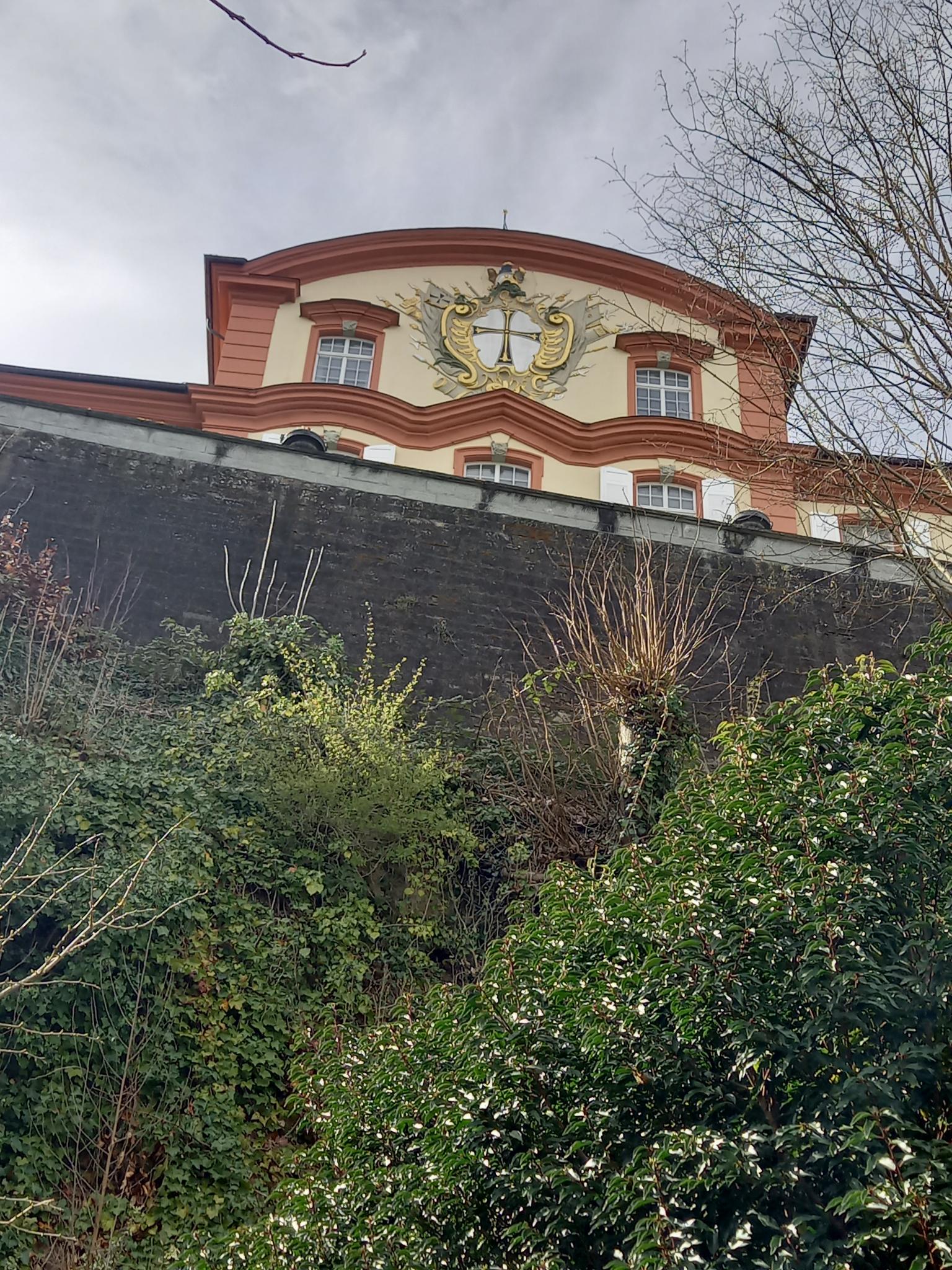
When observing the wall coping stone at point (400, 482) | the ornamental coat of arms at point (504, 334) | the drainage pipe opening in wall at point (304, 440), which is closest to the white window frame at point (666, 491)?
the ornamental coat of arms at point (504, 334)

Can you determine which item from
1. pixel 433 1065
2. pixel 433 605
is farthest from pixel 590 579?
pixel 433 1065

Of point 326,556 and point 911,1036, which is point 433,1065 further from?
point 326,556

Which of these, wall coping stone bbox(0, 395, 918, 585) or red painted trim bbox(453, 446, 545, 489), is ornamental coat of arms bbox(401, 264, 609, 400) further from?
wall coping stone bbox(0, 395, 918, 585)

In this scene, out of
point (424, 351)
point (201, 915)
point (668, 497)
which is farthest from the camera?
point (424, 351)

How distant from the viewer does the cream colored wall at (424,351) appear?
61.4 ft

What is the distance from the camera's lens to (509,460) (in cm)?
1812

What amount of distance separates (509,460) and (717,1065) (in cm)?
1451

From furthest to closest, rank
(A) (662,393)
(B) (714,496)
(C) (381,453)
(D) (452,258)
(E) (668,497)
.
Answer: (D) (452,258)
(A) (662,393)
(E) (668,497)
(C) (381,453)
(B) (714,496)

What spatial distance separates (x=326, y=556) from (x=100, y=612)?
2.06 meters

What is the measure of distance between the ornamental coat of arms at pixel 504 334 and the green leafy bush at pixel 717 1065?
14.3 metres

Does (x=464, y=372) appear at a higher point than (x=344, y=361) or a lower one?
lower

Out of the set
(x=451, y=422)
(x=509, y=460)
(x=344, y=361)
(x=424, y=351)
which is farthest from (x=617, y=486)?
(x=344, y=361)

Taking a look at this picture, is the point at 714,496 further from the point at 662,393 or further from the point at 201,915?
the point at 201,915

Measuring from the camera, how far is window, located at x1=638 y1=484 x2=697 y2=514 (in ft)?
58.6
